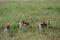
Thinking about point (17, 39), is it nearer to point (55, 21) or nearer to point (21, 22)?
point (21, 22)

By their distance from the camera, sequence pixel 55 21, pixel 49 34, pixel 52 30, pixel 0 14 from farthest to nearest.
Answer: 1. pixel 0 14
2. pixel 55 21
3. pixel 52 30
4. pixel 49 34

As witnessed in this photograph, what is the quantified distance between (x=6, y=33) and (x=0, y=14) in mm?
6661

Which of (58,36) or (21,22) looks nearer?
(58,36)

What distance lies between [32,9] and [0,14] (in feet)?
12.9

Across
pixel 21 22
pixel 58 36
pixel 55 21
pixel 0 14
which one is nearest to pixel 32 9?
pixel 0 14

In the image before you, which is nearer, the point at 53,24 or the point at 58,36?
the point at 58,36

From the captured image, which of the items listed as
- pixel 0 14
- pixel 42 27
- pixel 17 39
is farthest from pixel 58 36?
pixel 0 14

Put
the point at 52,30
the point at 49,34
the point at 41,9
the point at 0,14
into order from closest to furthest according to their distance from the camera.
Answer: the point at 49,34 < the point at 52,30 < the point at 0,14 < the point at 41,9

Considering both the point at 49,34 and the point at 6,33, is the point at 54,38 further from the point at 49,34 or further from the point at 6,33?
the point at 6,33

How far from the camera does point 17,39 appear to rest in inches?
454

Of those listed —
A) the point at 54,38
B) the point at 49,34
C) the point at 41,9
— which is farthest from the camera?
the point at 41,9

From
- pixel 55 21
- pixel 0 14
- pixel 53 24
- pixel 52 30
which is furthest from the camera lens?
pixel 0 14

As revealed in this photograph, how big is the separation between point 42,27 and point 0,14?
7.12 metres

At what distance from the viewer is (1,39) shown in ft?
38.8
